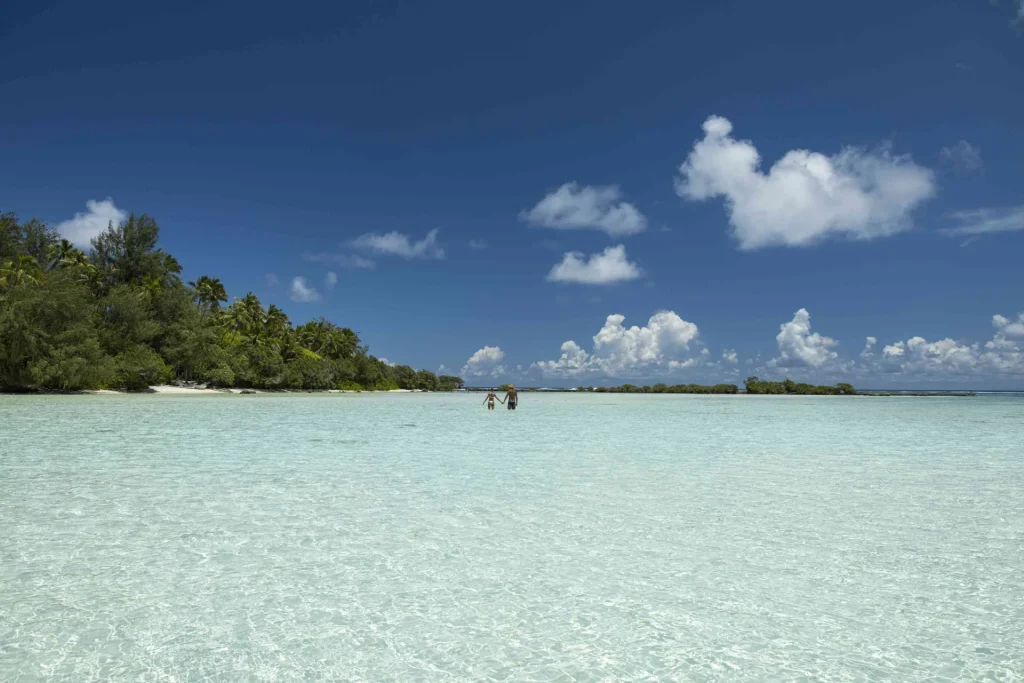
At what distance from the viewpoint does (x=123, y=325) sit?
51344 millimetres

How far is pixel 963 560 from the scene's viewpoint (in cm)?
605

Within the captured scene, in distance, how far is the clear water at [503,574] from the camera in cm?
386

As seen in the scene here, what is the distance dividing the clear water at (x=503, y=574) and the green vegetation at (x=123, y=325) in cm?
3712

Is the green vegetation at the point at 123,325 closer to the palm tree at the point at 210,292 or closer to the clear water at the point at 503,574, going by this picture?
the palm tree at the point at 210,292

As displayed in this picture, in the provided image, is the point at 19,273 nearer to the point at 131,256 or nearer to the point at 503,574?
the point at 131,256

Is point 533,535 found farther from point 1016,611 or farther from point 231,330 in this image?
point 231,330

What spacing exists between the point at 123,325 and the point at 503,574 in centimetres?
5570

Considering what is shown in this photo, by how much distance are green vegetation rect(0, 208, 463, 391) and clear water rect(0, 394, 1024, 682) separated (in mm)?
37117

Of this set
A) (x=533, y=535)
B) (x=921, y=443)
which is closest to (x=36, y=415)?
(x=533, y=535)

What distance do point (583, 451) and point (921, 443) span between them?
36.7 feet

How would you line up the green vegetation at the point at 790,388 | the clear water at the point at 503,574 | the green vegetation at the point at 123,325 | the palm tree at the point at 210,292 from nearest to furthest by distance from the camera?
the clear water at the point at 503,574 → the green vegetation at the point at 123,325 → the palm tree at the point at 210,292 → the green vegetation at the point at 790,388

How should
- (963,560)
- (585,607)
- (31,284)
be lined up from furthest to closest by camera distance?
(31,284), (963,560), (585,607)

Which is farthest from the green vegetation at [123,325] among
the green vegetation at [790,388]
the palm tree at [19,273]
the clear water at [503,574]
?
the green vegetation at [790,388]

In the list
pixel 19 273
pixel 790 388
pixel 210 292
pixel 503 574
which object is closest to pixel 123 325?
pixel 19 273
